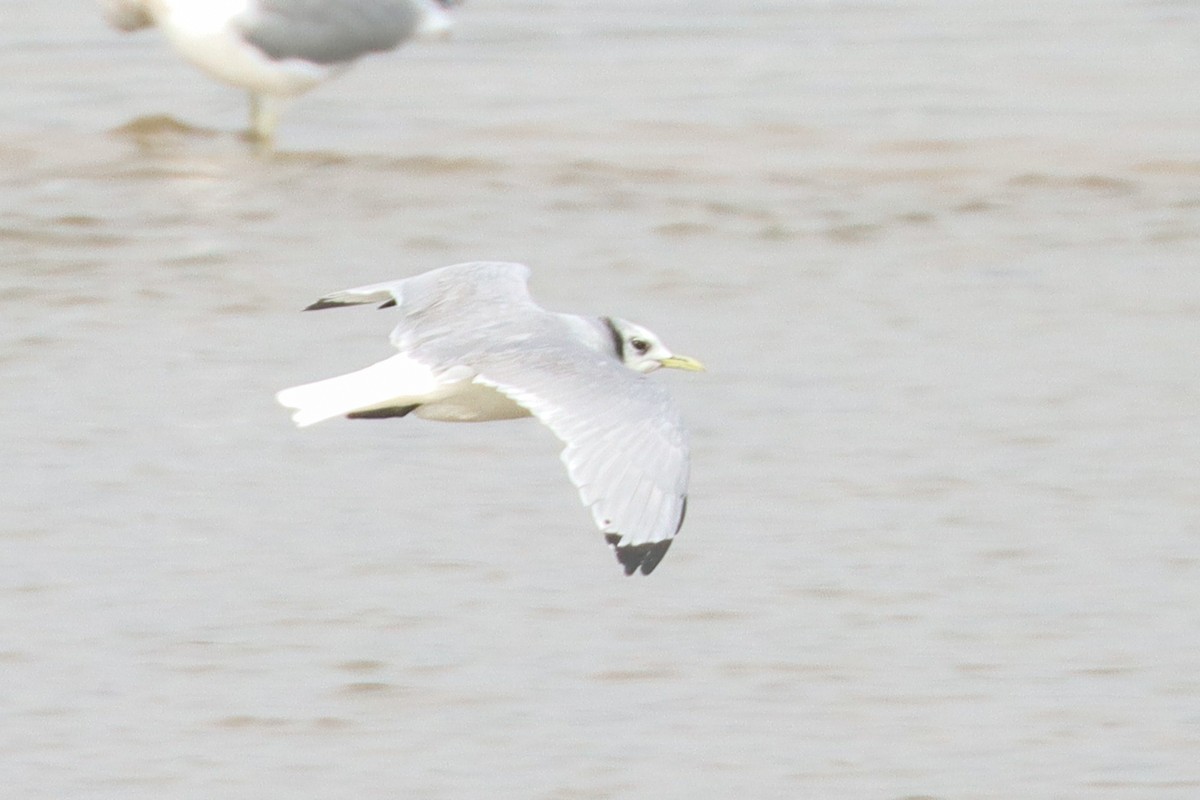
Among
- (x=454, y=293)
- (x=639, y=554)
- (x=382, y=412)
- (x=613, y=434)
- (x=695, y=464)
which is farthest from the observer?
(x=695, y=464)

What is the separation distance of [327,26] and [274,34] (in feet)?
1.06

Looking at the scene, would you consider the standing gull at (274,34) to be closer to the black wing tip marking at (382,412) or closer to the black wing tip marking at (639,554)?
the black wing tip marking at (382,412)

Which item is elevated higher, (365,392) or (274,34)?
(365,392)

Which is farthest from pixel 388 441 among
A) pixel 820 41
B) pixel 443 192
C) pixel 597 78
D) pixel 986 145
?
pixel 820 41

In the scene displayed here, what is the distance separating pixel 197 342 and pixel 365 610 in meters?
2.29

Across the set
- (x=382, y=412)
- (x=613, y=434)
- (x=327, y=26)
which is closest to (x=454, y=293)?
(x=382, y=412)

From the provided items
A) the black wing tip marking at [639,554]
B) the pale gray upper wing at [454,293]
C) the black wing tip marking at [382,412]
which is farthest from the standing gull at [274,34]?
the black wing tip marking at [639,554]

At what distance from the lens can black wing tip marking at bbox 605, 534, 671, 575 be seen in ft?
12.5

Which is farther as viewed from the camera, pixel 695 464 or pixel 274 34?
pixel 274 34

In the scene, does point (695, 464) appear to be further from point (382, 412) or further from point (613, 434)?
point (613, 434)

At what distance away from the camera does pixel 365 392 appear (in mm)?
4367

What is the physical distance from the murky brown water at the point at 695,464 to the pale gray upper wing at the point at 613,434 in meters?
0.55

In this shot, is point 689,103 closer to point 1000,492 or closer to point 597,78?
point 597,78

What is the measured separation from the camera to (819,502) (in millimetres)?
5777
